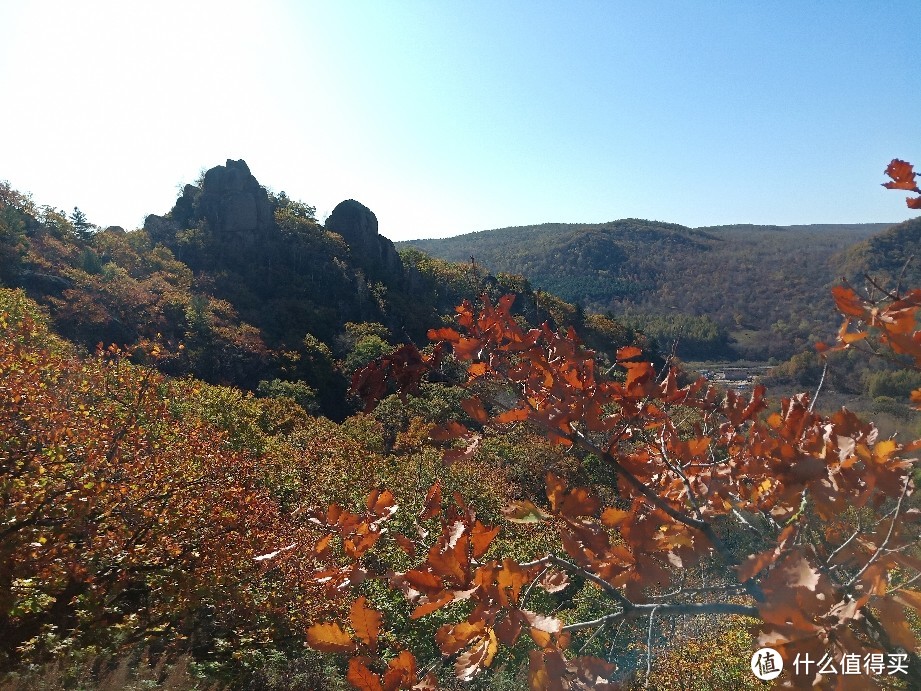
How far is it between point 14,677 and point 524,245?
93.9 metres

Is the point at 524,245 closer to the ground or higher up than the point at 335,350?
higher up

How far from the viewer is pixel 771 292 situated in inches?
2891

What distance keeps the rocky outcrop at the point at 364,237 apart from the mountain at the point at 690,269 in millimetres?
36354

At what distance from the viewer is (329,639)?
1.01 metres

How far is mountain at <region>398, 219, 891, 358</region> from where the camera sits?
67562mm

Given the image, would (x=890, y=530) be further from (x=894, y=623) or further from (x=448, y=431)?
(x=448, y=431)

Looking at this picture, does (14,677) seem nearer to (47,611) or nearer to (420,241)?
(47,611)

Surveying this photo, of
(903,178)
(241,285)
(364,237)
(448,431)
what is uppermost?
(364,237)

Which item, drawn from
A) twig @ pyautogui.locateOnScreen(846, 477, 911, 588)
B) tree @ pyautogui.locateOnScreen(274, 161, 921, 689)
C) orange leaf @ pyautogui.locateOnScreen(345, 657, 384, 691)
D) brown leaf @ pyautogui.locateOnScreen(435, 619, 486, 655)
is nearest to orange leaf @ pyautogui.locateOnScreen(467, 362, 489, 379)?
tree @ pyautogui.locateOnScreen(274, 161, 921, 689)

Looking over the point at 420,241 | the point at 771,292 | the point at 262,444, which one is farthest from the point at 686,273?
the point at 262,444

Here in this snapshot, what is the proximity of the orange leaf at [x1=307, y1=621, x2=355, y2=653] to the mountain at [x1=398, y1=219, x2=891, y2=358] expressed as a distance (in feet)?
221

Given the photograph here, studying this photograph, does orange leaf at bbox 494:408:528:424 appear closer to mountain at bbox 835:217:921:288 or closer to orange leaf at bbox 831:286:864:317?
orange leaf at bbox 831:286:864:317

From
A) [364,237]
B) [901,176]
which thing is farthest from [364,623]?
[364,237]

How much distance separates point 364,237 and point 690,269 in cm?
6403
